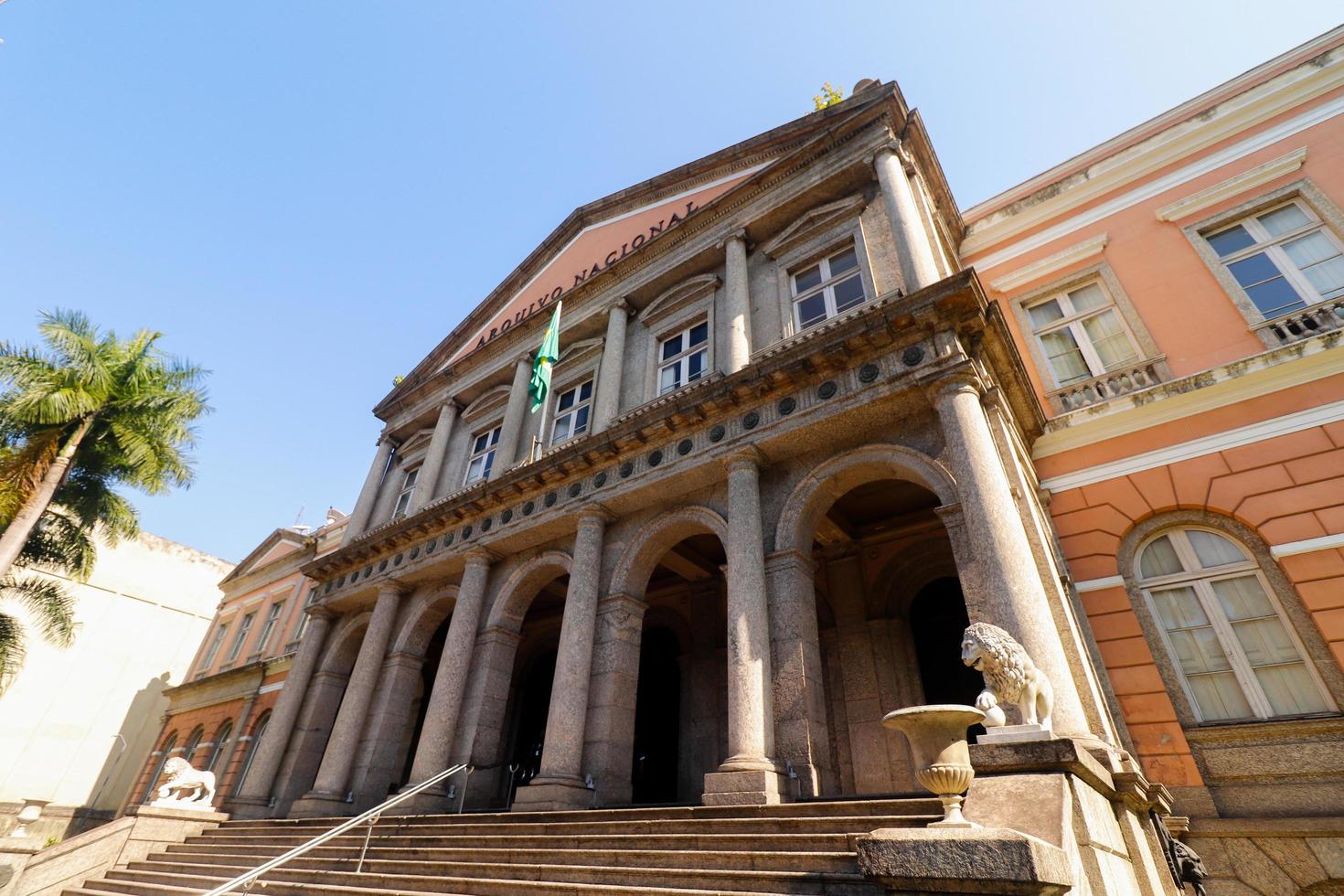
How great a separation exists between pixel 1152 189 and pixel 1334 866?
1053 centimetres

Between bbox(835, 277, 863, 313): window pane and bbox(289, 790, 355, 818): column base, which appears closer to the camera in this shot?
bbox(835, 277, 863, 313): window pane

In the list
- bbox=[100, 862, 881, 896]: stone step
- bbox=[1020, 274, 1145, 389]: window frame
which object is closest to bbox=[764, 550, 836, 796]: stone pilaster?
bbox=[100, 862, 881, 896]: stone step

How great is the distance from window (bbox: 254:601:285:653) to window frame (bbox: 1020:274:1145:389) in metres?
26.1

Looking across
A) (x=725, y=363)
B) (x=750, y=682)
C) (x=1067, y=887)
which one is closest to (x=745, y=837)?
(x=750, y=682)

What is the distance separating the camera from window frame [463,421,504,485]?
16.1 m

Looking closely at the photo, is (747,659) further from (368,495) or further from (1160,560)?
(368,495)

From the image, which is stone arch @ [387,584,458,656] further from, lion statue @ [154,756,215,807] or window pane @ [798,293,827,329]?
window pane @ [798,293,827,329]

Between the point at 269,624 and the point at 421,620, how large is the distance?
586 inches

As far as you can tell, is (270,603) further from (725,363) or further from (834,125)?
(834,125)

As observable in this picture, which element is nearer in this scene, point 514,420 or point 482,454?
point 514,420

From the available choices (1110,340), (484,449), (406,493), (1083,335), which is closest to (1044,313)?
(1083,335)

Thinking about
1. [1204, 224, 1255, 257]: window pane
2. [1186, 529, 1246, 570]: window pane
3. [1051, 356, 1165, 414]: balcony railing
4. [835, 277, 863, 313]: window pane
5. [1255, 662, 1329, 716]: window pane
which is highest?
[1204, 224, 1255, 257]: window pane

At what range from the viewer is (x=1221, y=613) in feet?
26.5

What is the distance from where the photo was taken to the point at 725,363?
11297 millimetres
